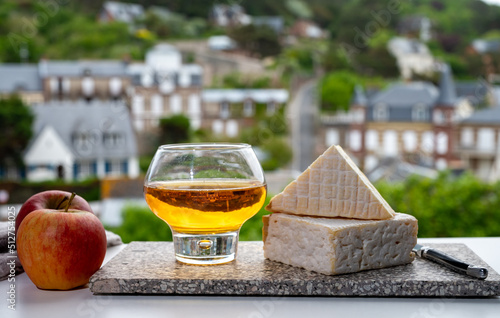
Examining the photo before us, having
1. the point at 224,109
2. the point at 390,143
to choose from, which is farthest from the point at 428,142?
the point at 224,109

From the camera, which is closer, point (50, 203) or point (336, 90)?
point (50, 203)

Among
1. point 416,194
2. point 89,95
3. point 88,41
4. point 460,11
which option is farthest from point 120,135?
point 416,194

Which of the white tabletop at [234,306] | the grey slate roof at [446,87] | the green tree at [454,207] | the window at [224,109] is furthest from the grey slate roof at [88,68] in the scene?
the white tabletop at [234,306]

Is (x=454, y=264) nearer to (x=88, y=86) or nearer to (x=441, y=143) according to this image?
(x=441, y=143)

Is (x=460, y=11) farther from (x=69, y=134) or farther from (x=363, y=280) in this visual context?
(x=363, y=280)

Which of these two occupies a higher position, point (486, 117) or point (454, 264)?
point (486, 117)

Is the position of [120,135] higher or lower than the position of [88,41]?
lower

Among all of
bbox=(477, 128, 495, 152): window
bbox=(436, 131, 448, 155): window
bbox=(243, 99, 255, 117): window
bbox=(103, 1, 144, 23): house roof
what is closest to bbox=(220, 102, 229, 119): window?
bbox=(243, 99, 255, 117): window
